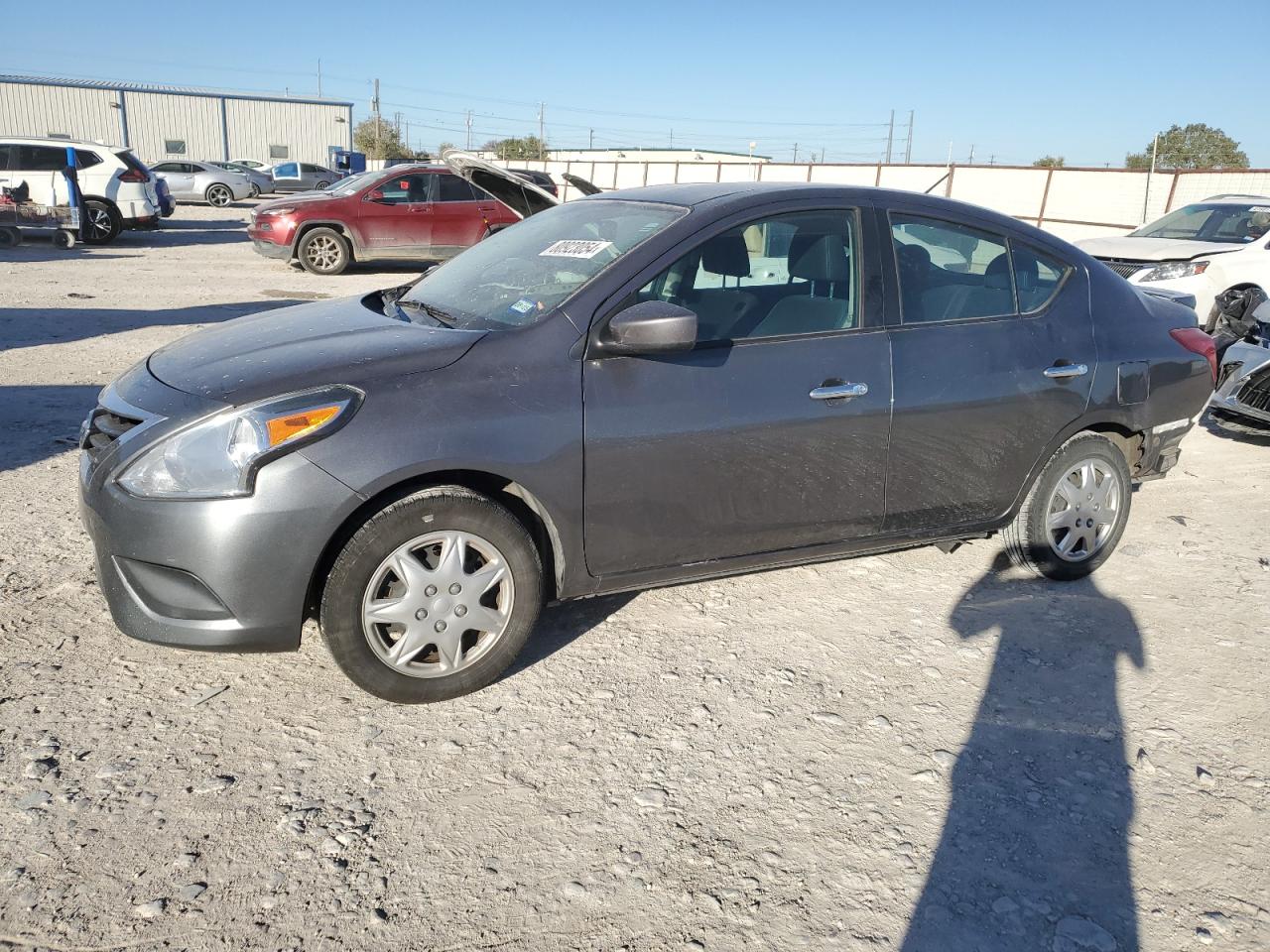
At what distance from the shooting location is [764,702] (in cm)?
344

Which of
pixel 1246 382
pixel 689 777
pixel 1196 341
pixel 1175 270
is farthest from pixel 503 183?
pixel 1175 270

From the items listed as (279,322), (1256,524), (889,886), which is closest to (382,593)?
(279,322)

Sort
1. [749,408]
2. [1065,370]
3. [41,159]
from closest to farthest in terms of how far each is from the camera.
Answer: [749,408], [1065,370], [41,159]

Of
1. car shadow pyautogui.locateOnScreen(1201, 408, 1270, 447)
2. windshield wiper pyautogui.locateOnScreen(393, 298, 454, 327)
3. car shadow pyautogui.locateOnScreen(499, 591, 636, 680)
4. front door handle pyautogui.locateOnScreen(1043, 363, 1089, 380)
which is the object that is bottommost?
car shadow pyautogui.locateOnScreen(499, 591, 636, 680)

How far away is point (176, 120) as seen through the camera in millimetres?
49531

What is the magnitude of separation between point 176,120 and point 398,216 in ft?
137

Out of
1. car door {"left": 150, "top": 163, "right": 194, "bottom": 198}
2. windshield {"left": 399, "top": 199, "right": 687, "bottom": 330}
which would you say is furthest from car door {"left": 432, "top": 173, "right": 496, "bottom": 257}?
car door {"left": 150, "top": 163, "right": 194, "bottom": 198}

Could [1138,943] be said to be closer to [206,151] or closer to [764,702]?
[764,702]

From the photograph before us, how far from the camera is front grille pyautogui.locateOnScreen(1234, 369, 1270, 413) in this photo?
655 centimetres

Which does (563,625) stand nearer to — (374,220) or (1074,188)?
(374,220)

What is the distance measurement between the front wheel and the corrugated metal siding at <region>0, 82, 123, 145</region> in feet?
57.1

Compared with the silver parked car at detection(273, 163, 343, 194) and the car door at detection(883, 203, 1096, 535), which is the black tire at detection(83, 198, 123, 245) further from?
the silver parked car at detection(273, 163, 343, 194)

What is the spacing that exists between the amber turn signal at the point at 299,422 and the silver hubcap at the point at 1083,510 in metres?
3.12

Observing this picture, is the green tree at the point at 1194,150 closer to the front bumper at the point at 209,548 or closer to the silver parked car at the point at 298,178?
the silver parked car at the point at 298,178
